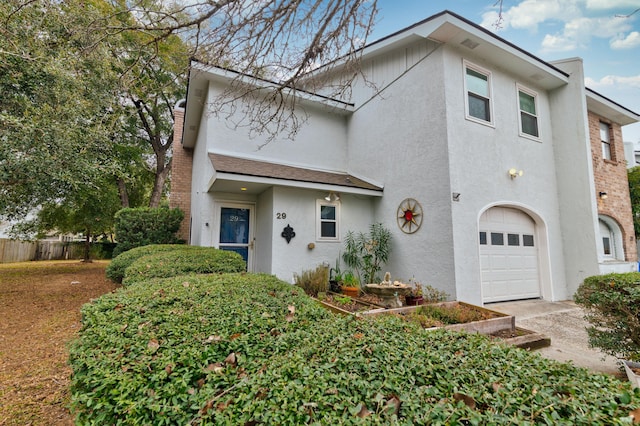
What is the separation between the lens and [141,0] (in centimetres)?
368

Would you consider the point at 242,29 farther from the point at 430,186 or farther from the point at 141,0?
the point at 430,186

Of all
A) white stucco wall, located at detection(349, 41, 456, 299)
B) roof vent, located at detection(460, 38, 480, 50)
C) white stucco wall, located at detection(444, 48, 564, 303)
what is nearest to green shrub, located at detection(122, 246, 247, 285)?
white stucco wall, located at detection(349, 41, 456, 299)

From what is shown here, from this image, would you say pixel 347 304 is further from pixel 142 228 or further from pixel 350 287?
pixel 142 228

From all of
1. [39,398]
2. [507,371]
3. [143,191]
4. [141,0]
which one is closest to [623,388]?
[507,371]

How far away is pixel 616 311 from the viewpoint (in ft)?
11.4

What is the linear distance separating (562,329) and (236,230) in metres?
8.17

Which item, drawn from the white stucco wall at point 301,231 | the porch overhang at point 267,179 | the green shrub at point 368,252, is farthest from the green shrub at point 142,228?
the green shrub at point 368,252

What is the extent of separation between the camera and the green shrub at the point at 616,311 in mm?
3311

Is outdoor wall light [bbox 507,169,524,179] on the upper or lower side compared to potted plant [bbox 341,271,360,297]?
upper

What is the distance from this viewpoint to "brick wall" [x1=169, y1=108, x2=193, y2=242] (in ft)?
37.8

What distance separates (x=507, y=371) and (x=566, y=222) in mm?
8886

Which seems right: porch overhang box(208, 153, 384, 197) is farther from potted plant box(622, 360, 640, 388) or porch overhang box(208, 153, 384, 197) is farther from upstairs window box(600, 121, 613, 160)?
upstairs window box(600, 121, 613, 160)

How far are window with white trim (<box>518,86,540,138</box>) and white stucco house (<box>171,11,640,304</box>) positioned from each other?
1.9 inches

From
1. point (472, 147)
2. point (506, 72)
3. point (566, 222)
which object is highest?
point (506, 72)
